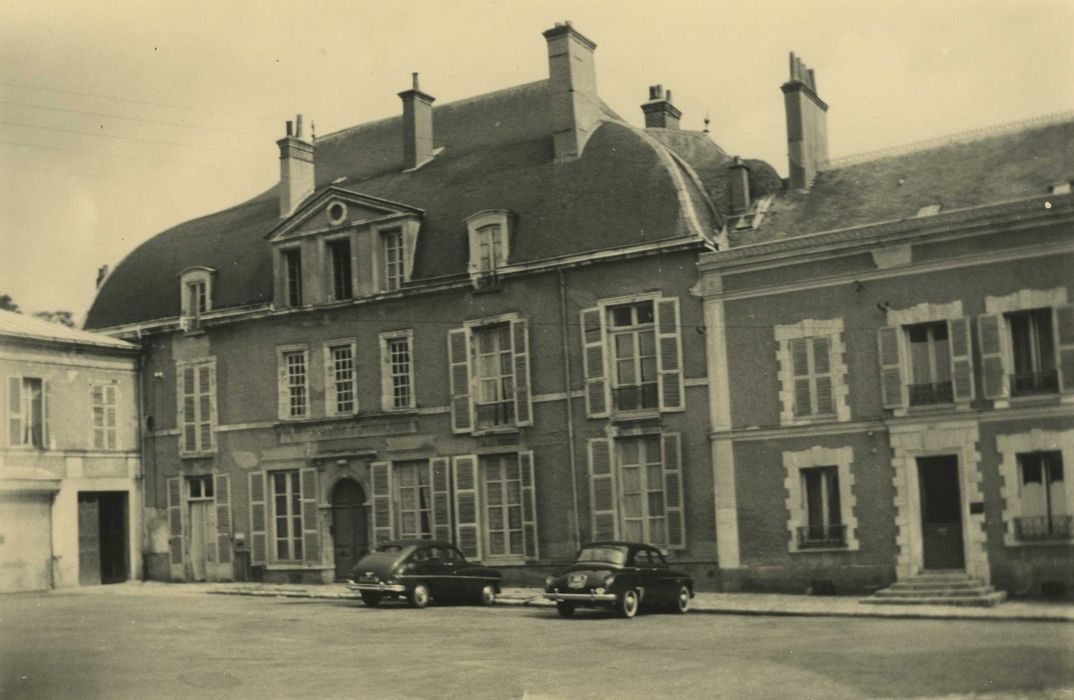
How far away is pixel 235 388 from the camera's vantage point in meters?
31.3

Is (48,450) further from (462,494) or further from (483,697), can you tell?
(483,697)

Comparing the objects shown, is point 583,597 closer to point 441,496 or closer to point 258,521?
point 441,496

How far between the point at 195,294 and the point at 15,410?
18.9ft

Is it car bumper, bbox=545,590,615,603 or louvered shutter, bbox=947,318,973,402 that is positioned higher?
louvered shutter, bbox=947,318,973,402

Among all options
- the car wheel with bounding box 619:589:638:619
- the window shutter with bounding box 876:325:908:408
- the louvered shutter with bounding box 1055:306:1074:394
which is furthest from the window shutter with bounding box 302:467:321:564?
the louvered shutter with bounding box 1055:306:1074:394

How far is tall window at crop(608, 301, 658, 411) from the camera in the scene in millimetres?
25422

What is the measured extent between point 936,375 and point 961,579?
12.3 feet

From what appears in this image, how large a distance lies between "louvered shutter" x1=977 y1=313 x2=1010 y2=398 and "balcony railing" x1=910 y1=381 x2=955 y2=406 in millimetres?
679

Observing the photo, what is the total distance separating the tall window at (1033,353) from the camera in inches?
826

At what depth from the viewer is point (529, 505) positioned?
26484mm

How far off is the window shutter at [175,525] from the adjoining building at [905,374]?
594 inches

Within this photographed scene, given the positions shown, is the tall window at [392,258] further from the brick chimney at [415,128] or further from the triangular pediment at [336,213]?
the brick chimney at [415,128]

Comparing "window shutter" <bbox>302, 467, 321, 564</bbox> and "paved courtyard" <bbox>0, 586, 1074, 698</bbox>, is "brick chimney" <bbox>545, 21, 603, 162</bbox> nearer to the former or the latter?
"window shutter" <bbox>302, 467, 321, 564</bbox>

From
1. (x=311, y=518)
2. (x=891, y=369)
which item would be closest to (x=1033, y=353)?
(x=891, y=369)
